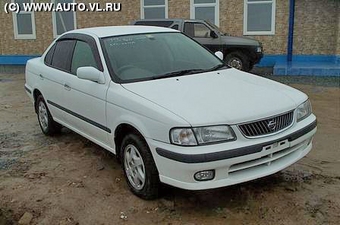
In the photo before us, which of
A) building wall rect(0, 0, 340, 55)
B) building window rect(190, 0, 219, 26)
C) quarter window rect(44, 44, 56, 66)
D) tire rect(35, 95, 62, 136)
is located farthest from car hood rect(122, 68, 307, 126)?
building window rect(190, 0, 219, 26)

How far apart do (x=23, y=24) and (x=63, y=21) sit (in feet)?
6.19

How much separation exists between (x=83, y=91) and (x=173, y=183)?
1.79 metres

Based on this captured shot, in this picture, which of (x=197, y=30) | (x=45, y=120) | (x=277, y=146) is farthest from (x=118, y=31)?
(x=197, y=30)

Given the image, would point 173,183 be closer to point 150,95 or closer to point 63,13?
point 150,95

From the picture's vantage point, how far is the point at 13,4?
17.0 meters

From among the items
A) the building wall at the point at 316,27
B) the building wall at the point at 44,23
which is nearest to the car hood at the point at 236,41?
the building wall at the point at 316,27

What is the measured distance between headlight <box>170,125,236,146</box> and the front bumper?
0.16 ft

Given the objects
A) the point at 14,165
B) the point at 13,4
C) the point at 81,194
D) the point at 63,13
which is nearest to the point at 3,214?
the point at 81,194

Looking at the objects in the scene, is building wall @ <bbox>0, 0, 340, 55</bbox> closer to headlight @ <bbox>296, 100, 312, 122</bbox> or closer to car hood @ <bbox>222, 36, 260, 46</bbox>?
car hood @ <bbox>222, 36, 260, 46</bbox>

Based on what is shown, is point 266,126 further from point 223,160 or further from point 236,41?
point 236,41

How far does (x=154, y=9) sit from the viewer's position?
1528 cm

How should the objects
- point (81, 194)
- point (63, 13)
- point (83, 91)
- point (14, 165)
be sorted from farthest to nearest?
point (63, 13) < point (14, 165) < point (83, 91) < point (81, 194)

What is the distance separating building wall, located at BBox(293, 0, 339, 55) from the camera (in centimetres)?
1325

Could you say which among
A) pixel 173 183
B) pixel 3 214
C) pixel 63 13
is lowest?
pixel 3 214
